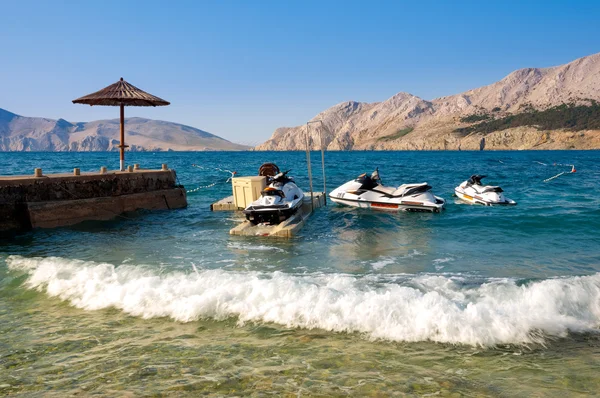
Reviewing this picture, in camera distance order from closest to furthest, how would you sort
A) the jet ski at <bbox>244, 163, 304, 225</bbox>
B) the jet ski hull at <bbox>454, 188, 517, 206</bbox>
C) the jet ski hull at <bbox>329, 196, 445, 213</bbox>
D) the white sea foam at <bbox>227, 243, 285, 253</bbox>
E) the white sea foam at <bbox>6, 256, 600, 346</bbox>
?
the white sea foam at <bbox>6, 256, 600, 346</bbox>, the white sea foam at <bbox>227, 243, 285, 253</bbox>, the jet ski at <bbox>244, 163, 304, 225</bbox>, the jet ski hull at <bbox>329, 196, 445, 213</bbox>, the jet ski hull at <bbox>454, 188, 517, 206</bbox>

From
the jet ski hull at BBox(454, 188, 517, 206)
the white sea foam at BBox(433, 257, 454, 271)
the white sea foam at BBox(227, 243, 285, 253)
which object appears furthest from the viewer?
the jet ski hull at BBox(454, 188, 517, 206)

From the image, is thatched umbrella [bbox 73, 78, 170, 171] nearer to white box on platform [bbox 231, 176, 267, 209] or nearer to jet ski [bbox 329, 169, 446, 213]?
white box on platform [bbox 231, 176, 267, 209]

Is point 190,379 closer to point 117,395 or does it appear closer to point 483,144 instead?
point 117,395

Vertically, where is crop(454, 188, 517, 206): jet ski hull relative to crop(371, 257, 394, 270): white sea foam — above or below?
above

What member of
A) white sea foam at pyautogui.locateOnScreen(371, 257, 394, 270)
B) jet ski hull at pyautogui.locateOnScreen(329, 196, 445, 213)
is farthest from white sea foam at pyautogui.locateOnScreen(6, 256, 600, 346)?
jet ski hull at pyautogui.locateOnScreen(329, 196, 445, 213)

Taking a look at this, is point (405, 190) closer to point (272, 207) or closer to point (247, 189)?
point (247, 189)

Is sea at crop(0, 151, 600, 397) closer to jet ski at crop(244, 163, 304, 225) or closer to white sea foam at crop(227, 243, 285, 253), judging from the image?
white sea foam at crop(227, 243, 285, 253)

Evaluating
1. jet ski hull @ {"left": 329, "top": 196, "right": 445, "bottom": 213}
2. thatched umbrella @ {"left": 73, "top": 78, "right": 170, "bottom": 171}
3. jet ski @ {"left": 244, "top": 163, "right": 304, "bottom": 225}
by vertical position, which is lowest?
jet ski hull @ {"left": 329, "top": 196, "right": 445, "bottom": 213}

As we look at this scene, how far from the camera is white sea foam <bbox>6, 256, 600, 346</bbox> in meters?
6.82

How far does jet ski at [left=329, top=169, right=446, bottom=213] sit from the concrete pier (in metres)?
8.76

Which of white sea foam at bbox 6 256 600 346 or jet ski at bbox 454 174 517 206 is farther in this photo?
jet ski at bbox 454 174 517 206

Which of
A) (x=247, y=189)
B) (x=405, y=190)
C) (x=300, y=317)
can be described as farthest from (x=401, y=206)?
(x=300, y=317)

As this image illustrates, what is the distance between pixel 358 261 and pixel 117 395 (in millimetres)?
7379

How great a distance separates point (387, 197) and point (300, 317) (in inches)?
580
